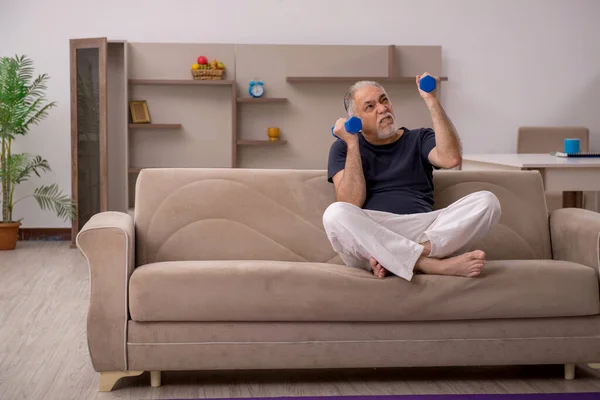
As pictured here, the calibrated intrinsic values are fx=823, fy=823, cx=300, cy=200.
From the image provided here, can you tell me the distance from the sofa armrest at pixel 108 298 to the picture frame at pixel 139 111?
395 cm

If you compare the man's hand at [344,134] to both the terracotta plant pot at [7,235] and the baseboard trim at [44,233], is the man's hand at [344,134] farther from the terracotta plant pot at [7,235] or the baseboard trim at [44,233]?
the baseboard trim at [44,233]

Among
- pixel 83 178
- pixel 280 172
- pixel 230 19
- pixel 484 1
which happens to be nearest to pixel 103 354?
pixel 280 172

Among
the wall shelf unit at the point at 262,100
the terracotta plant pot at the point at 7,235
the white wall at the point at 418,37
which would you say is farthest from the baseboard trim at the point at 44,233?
the wall shelf unit at the point at 262,100

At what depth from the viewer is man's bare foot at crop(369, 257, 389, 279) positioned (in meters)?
2.74

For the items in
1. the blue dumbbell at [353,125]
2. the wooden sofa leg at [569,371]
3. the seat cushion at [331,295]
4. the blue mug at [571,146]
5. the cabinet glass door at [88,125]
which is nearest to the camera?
the seat cushion at [331,295]

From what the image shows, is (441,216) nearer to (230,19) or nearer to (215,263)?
(215,263)

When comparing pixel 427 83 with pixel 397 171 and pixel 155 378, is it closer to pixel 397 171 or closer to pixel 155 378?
pixel 397 171

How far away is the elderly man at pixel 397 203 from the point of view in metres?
2.76

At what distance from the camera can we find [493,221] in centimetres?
282

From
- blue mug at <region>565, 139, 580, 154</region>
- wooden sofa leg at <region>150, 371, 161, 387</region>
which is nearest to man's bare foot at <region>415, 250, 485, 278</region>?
wooden sofa leg at <region>150, 371, 161, 387</region>

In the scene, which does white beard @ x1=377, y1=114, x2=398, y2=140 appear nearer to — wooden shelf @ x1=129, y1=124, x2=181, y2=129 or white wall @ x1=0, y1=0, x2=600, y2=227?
wooden shelf @ x1=129, y1=124, x2=181, y2=129

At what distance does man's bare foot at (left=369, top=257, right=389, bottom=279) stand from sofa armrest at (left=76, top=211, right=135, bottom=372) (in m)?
0.82

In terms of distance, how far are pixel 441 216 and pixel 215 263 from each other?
81 centimetres

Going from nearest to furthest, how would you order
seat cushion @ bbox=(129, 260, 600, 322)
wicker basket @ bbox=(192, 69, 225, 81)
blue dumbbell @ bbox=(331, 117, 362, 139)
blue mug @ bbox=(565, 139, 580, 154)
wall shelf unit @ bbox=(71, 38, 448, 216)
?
seat cushion @ bbox=(129, 260, 600, 322) < blue dumbbell @ bbox=(331, 117, 362, 139) < blue mug @ bbox=(565, 139, 580, 154) < wicker basket @ bbox=(192, 69, 225, 81) < wall shelf unit @ bbox=(71, 38, 448, 216)
